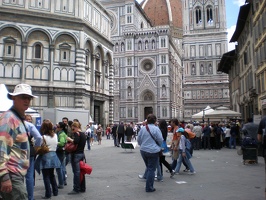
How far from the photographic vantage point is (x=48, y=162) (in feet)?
19.9

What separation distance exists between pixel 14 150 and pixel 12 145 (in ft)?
0.29

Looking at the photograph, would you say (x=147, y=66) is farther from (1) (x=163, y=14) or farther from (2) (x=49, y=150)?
(2) (x=49, y=150)

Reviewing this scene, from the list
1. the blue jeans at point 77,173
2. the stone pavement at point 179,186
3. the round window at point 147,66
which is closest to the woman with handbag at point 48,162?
the stone pavement at point 179,186

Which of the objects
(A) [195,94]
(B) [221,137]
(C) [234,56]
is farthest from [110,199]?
(A) [195,94]

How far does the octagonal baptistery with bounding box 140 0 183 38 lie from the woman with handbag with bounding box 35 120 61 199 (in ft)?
311

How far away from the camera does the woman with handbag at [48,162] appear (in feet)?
19.8

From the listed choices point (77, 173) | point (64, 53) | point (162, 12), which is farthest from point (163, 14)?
point (77, 173)

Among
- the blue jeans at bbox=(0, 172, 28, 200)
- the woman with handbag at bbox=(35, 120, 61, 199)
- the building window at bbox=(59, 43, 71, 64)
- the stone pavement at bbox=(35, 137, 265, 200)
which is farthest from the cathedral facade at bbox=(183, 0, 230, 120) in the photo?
the blue jeans at bbox=(0, 172, 28, 200)

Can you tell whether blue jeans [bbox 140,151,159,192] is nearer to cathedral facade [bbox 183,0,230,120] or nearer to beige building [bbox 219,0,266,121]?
beige building [bbox 219,0,266,121]

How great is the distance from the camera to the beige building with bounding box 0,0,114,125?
878 inches

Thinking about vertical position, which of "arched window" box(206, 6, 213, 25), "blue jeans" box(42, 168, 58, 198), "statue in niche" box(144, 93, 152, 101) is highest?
"arched window" box(206, 6, 213, 25)

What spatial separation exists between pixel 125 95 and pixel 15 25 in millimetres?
38280

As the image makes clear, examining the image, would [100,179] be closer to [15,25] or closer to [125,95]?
[15,25]

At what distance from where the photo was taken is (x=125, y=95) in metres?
59.6
